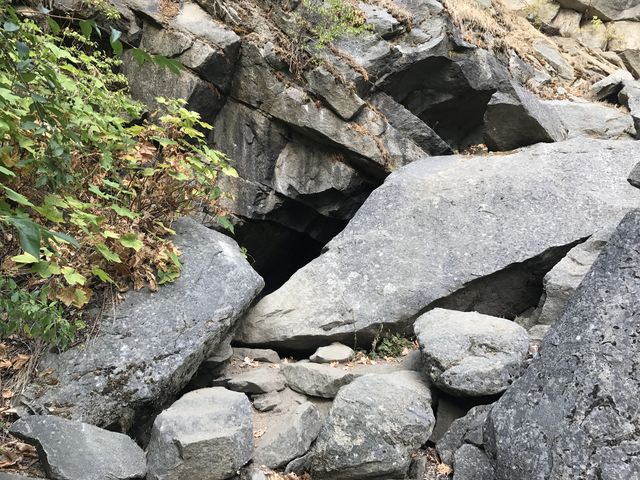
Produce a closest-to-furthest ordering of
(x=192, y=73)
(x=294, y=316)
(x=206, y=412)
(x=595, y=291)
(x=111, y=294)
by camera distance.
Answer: (x=595, y=291)
(x=206, y=412)
(x=111, y=294)
(x=294, y=316)
(x=192, y=73)

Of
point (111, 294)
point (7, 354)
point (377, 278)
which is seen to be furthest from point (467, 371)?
point (7, 354)

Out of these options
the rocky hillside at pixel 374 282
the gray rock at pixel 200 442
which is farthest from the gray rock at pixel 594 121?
the gray rock at pixel 200 442

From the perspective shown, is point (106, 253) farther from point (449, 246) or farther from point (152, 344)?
point (449, 246)

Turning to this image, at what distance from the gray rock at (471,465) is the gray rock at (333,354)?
2387 millimetres

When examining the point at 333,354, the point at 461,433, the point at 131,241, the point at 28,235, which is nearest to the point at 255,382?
the point at 333,354

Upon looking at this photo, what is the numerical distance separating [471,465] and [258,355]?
134 inches

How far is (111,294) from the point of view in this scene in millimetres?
6180

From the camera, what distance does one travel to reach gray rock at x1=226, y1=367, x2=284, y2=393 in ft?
21.6

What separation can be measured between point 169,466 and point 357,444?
1709mm

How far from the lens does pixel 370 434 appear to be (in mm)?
5074

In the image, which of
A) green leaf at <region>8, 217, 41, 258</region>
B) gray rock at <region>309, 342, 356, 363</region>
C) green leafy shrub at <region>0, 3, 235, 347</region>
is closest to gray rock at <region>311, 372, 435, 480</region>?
gray rock at <region>309, 342, 356, 363</region>

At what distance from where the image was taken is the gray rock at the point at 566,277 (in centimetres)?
702

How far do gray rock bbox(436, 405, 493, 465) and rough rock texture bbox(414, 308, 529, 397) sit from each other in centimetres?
22

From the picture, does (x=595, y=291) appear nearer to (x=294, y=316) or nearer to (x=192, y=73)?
(x=294, y=316)
